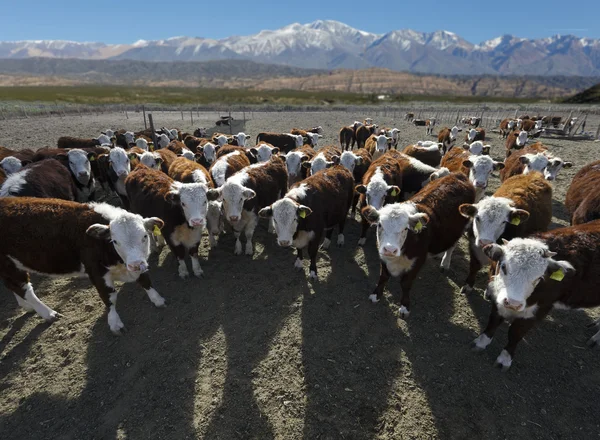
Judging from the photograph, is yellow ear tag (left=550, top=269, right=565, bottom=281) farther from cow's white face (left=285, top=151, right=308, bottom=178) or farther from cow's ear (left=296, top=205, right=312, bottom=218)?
cow's white face (left=285, top=151, right=308, bottom=178)

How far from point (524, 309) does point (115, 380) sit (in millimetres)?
5242

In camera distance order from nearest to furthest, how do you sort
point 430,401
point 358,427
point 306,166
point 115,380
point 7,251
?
1. point 358,427
2. point 430,401
3. point 115,380
4. point 7,251
5. point 306,166

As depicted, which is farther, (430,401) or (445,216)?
(445,216)

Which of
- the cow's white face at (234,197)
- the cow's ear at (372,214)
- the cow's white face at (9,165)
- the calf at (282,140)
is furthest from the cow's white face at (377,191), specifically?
the calf at (282,140)

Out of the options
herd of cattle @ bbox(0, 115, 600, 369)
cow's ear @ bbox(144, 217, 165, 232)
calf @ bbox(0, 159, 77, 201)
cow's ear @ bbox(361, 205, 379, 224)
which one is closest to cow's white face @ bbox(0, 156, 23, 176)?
herd of cattle @ bbox(0, 115, 600, 369)

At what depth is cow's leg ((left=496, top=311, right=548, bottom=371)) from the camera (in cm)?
→ 394

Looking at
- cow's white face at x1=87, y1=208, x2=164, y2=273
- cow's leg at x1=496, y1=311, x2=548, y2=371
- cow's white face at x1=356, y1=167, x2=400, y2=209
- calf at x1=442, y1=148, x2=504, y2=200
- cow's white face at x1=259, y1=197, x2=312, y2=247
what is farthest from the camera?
calf at x1=442, y1=148, x2=504, y2=200

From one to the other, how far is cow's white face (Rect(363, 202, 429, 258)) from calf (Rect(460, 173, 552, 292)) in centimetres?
89

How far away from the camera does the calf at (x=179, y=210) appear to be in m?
5.72

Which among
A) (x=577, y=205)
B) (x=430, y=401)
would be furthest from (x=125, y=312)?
(x=577, y=205)

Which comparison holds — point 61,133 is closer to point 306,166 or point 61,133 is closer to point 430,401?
point 306,166

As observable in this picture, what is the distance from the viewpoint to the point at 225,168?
8344mm

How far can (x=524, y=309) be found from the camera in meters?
3.88

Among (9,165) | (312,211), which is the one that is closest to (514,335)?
(312,211)
